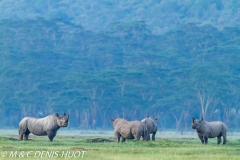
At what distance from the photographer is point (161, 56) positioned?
99312 mm

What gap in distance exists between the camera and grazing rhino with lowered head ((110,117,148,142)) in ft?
92.2

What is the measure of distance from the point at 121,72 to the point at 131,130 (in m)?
57.0

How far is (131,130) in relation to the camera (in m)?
28.2

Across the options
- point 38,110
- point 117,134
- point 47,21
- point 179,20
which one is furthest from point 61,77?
point 117,134

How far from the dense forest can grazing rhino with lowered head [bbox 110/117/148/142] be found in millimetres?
47723

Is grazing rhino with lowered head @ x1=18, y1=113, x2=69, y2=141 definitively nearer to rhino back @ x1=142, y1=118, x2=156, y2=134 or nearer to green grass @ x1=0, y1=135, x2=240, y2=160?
green grass @ x1=0, y1=135, x2=240, y2=160

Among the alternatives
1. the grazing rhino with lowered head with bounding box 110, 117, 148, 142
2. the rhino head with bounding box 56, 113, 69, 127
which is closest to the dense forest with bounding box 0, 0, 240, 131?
the rhino head with bounding box 56, 113, 69, 127

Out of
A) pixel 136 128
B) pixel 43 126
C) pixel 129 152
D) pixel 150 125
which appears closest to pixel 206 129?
pixel 150 125

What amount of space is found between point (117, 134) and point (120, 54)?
76.4 meters

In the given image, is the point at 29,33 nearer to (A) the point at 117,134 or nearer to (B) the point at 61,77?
(B) the point at 61,77

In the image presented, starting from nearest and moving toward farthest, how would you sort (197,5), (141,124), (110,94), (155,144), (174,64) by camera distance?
(155,144) < (141,124) < (110,94) < (174,64) < (197,5)

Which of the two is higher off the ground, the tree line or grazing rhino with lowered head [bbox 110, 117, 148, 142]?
the tree line

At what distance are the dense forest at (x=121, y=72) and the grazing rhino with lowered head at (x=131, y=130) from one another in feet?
157

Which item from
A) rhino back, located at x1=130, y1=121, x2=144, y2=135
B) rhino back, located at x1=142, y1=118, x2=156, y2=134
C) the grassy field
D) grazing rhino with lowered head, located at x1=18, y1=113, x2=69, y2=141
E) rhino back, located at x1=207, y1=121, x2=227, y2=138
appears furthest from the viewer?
rhino back, located at x1=142, y1=118, x2=156, y2=134
